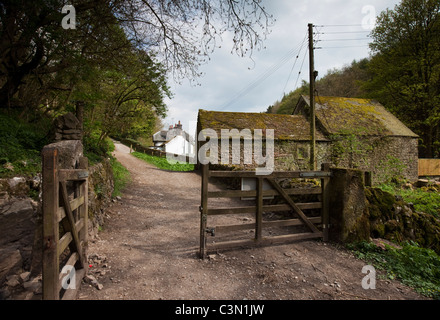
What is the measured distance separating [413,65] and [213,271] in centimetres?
2646

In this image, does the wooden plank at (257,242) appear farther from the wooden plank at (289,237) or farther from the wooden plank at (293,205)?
the wooden plank at (293,205)

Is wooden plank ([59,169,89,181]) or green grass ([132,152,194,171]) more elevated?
wooden plank ([59,169,89,181])

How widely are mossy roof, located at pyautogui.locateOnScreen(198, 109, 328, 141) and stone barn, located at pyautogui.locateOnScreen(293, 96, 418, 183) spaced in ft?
4.28

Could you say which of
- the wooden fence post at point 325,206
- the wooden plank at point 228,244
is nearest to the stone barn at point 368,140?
the wooden fence post at point 325,206

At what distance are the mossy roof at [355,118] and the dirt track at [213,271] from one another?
13696 mm

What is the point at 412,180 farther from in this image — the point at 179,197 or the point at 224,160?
the point at 179,197

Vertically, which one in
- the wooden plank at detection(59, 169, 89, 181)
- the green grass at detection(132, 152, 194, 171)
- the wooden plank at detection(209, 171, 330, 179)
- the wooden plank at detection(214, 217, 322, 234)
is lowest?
the wooden plank at detection(214, 217, 322, 234)

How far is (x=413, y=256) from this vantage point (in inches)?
159

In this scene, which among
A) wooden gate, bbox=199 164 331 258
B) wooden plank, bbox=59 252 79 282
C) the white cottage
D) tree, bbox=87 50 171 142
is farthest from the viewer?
the white cottage

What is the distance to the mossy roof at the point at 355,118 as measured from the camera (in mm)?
16172

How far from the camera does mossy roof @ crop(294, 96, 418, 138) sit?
16.2 metres

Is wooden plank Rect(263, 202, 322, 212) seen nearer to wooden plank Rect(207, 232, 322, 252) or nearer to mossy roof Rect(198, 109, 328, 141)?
wooden plank Rect(207, 232, 322, 252)

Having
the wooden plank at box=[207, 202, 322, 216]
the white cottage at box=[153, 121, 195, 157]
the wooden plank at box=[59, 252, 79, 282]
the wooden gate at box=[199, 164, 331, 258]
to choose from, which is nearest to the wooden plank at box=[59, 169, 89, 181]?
the wooden plank at box=[59, 252, 79, 282]
